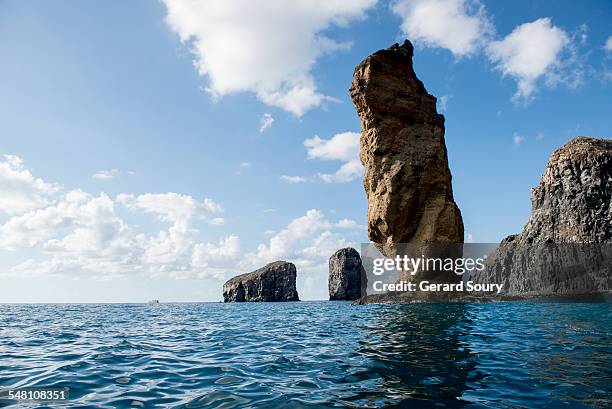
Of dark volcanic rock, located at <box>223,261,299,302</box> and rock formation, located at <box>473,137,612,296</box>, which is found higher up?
rock formation, located at <box>473,137,612,296</box>

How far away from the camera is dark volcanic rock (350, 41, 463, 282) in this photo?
43719 millimetres

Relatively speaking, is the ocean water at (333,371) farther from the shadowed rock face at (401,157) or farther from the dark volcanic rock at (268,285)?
the dark volcanic rock at (268,285)

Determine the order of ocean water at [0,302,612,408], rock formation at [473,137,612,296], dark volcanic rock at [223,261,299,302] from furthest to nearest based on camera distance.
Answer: dark volcanic rock at [223,261,299,302] < rock formation at [473,137,612,296] < ocean water at [0,302,612,408]

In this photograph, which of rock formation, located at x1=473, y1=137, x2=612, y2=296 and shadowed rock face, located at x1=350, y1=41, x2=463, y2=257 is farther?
rock formation, located at x1=473, y1=137, x2=612, y2=296

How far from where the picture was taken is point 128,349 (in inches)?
469

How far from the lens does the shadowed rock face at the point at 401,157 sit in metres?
43.8

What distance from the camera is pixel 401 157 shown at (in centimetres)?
4472

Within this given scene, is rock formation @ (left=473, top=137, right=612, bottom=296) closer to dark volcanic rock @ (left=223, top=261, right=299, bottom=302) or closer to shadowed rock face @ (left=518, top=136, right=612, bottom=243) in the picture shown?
shadowed rock face @ (left=518, top=136, right=612, bottom=243)

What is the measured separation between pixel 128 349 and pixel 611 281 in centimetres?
6882

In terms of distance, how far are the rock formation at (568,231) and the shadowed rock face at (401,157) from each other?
28.3 meters

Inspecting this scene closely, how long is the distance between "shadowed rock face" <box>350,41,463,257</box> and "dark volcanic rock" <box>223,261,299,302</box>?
97680 mm

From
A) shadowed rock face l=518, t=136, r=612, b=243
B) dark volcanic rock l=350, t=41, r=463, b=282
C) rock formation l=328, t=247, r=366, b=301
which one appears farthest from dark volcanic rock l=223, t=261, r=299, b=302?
dark volcanic rock l=350, t=41, r=463, b=282

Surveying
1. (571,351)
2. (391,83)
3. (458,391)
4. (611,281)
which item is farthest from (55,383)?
(611,281)

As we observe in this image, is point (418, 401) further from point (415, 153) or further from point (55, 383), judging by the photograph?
point (415, 153)
